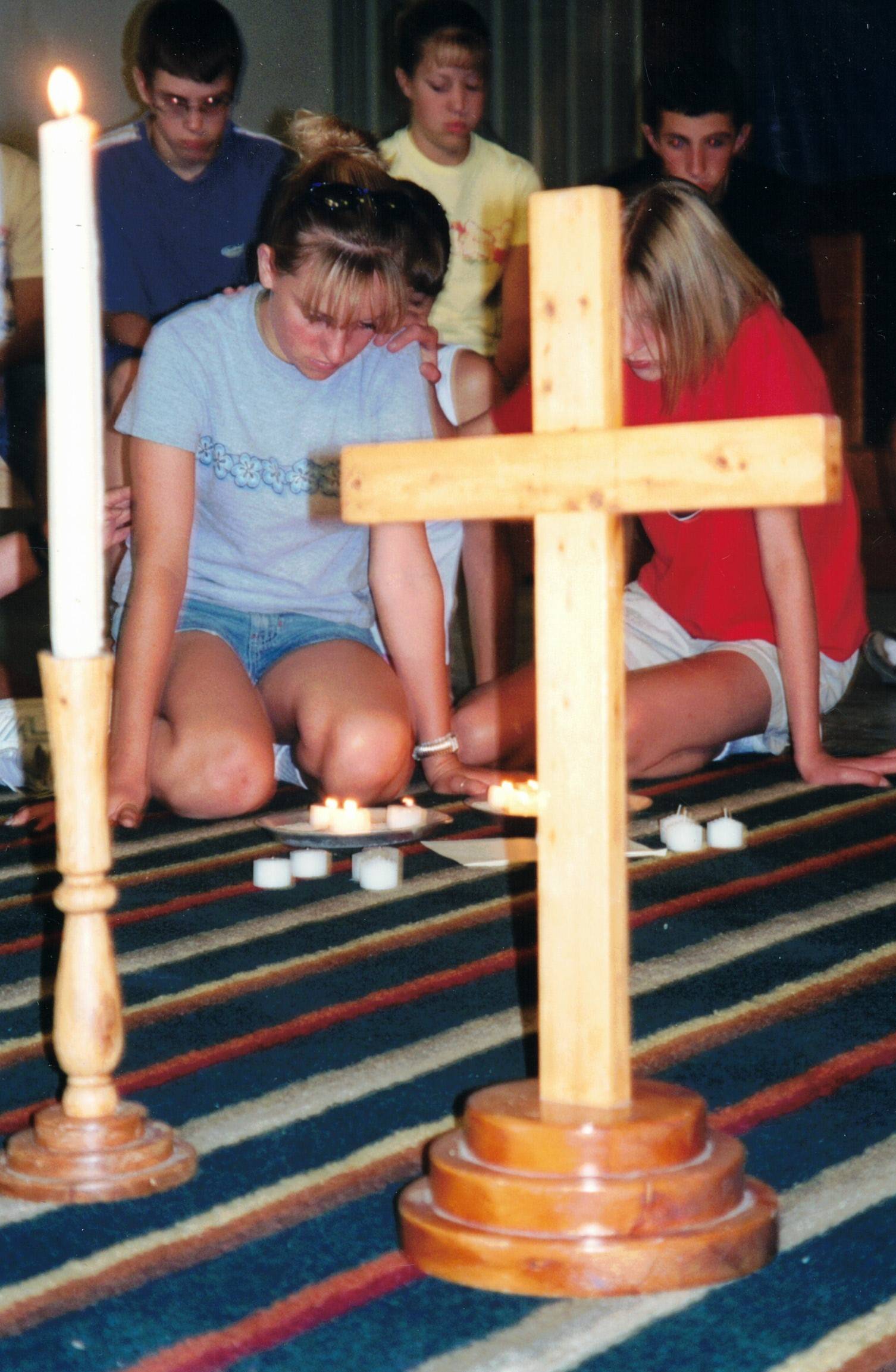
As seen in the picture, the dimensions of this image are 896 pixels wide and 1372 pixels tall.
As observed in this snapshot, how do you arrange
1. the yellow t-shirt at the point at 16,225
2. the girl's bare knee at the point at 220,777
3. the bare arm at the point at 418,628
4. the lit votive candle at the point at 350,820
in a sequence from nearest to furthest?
the lit votive candle at the point at 350,820, the girl's bare knee at the point at 220,777, the bare arm at the point at 418,628, the yellow t-shirt at the point at 16,225

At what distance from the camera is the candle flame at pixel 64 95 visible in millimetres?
800

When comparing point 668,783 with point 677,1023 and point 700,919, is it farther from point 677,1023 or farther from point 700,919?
point 677,1023

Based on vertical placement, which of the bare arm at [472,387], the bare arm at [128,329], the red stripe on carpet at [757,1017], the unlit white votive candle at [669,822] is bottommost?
the red stripe on carpet at [757,1017]

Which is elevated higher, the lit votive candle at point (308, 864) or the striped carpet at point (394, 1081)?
the lit votive candle at point (308, 864)

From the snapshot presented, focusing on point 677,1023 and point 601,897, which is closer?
point 601,897

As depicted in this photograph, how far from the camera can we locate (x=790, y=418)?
712 mm

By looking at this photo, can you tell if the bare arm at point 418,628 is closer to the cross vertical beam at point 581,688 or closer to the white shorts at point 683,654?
the white shorts at point 683,654

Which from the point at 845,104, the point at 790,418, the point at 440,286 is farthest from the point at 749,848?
the point at 845,104

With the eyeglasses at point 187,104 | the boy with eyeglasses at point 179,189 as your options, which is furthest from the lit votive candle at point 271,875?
the eyeglasses at point 187,104

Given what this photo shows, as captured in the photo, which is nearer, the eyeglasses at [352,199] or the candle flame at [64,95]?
the candle flame at [64,95]

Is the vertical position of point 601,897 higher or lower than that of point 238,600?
lower

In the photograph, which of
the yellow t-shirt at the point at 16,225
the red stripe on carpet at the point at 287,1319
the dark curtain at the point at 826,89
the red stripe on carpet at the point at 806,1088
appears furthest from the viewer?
the dark curtain at the point at 826,89

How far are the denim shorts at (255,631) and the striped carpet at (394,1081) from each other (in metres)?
0.25

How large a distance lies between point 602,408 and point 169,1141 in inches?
17.2
